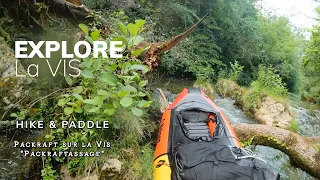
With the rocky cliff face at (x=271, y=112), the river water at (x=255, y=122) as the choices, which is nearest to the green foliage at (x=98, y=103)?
the river water at (x=255, y=122)

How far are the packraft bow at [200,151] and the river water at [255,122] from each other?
3.49 ft

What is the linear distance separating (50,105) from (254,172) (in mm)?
1914

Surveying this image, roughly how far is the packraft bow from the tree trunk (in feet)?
1.95

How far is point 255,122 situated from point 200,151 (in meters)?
4.84

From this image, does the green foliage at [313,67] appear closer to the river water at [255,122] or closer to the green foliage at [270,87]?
the river water at [255,122]

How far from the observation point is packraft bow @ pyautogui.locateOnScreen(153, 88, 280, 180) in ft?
6.73

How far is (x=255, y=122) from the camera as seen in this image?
6793 mm

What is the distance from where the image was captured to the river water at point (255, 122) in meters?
4.48

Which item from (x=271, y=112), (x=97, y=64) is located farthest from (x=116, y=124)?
(x=271, y=112)

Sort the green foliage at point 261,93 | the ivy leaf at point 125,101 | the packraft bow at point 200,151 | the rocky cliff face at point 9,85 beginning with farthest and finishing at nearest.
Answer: the green foliage at point 261,93 < the rocky cliff face at point 9,85 < the ivy leaf at point 125,101 < the packraft bow at point 200,151

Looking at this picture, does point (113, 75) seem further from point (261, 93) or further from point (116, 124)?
point (261, 93)

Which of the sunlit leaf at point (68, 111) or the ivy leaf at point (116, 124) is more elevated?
the sunlit leaf at point (68, 111)

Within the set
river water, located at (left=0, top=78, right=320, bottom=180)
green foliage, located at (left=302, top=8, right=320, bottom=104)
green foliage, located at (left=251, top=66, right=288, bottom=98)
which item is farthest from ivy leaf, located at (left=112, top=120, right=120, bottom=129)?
green foliage, located at (left=302, top=8, right=320, bottom=104)

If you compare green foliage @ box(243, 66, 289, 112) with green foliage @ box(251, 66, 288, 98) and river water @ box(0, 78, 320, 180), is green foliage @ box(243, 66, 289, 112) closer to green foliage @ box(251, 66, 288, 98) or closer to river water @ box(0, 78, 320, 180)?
green foliage @ box(251, 66, 288, 98)
